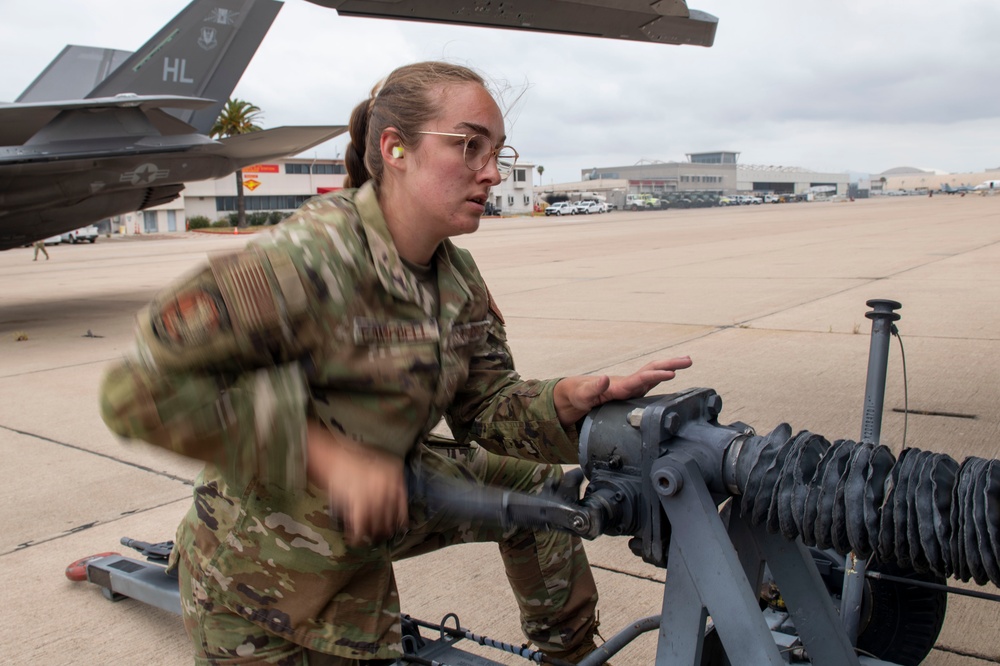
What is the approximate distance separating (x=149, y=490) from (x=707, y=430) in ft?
11.2

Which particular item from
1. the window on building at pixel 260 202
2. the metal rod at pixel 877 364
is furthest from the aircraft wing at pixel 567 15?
the window on building at pixel 260 202

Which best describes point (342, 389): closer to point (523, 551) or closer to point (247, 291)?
point (247, 291)

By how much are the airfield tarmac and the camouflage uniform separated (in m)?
0.17

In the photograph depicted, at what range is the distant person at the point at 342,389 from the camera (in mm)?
1402

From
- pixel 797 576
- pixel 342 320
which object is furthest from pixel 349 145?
pixel 797 576

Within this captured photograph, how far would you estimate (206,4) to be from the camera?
45.5 feet

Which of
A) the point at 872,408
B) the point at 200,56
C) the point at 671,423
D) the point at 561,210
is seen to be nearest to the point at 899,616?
the point at 872,408

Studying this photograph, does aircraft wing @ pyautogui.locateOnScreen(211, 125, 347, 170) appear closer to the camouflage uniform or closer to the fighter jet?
the fighter jet

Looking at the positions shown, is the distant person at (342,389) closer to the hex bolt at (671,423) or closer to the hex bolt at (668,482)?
the hex bolt at (671,423)

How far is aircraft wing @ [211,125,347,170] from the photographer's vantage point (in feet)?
42.4

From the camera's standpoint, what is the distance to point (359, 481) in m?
1.39

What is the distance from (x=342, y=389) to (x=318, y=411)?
61 millimetres

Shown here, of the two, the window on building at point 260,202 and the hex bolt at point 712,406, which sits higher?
the window on building at point 260,202

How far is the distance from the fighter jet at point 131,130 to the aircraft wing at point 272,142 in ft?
0.08
